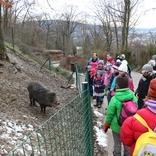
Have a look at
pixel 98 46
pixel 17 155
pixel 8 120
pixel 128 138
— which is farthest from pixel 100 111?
pixel 98 46

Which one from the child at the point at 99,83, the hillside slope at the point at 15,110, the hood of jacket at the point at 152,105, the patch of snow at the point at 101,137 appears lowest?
the patch of snow at the point at 101,137

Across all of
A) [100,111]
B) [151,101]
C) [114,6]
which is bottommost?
[100,111]

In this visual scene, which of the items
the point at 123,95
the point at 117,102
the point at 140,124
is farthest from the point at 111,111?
the point at 140,124

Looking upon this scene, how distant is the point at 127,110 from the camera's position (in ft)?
8.54

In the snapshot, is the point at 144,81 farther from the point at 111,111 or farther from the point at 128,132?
the point at 128,132

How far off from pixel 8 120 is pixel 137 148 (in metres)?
3.05

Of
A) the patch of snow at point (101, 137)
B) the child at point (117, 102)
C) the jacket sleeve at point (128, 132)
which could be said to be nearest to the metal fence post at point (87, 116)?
the child at point (117, 102)

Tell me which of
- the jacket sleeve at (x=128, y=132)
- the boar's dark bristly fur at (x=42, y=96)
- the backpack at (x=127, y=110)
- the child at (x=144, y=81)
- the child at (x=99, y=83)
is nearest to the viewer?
the jacket sleeve at (x=128, y=132)

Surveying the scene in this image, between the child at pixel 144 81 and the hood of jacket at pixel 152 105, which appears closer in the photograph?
the hood of jacket at pixel 152 105

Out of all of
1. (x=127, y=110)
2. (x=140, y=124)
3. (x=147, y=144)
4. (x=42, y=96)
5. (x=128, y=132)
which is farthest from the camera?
(x=42, y=96)

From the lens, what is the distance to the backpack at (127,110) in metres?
2.59

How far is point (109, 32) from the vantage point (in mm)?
25094

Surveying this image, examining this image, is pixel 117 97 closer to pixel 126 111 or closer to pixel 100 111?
pixel 126 111

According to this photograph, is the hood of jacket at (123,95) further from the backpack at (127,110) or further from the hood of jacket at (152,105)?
the hood of jacket at (152,105)
